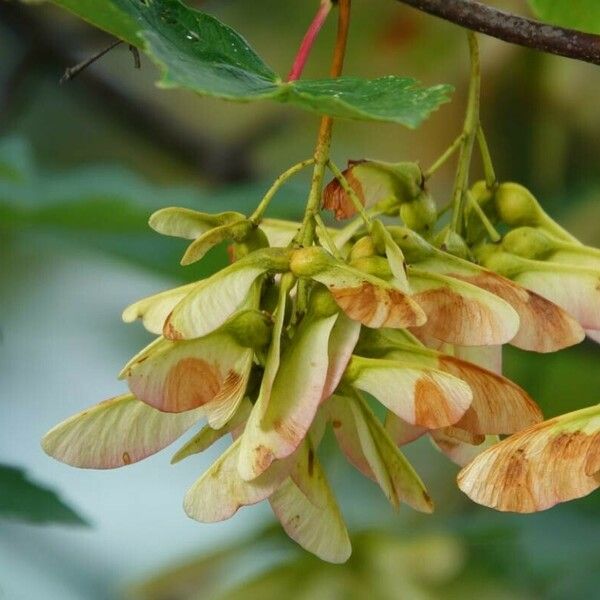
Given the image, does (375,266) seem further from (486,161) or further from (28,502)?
(28,502)

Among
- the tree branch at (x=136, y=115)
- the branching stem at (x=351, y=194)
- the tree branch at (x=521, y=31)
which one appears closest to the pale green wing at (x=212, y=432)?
the branching stem at (x=351, y=194)

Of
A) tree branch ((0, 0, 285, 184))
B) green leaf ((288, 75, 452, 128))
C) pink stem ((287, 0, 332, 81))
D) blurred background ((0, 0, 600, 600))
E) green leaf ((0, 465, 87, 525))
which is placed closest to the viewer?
green leaf ((288, 75, 452, 128))

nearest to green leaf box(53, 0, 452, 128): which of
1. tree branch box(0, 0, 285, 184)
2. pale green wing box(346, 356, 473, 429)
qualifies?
pale green wing box(346, 356, 473, 429)

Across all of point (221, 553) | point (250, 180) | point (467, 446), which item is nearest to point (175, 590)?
point (221, 553)

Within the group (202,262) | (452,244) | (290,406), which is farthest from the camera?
(202,262)

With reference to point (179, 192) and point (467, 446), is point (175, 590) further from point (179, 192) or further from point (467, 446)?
point (467, 446)

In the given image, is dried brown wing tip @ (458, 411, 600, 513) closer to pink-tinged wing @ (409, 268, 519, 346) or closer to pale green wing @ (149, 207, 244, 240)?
pink-tinged wing @ (409, 268, 519, 346)

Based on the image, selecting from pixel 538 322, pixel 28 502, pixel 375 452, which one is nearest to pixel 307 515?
pixel 375 452
